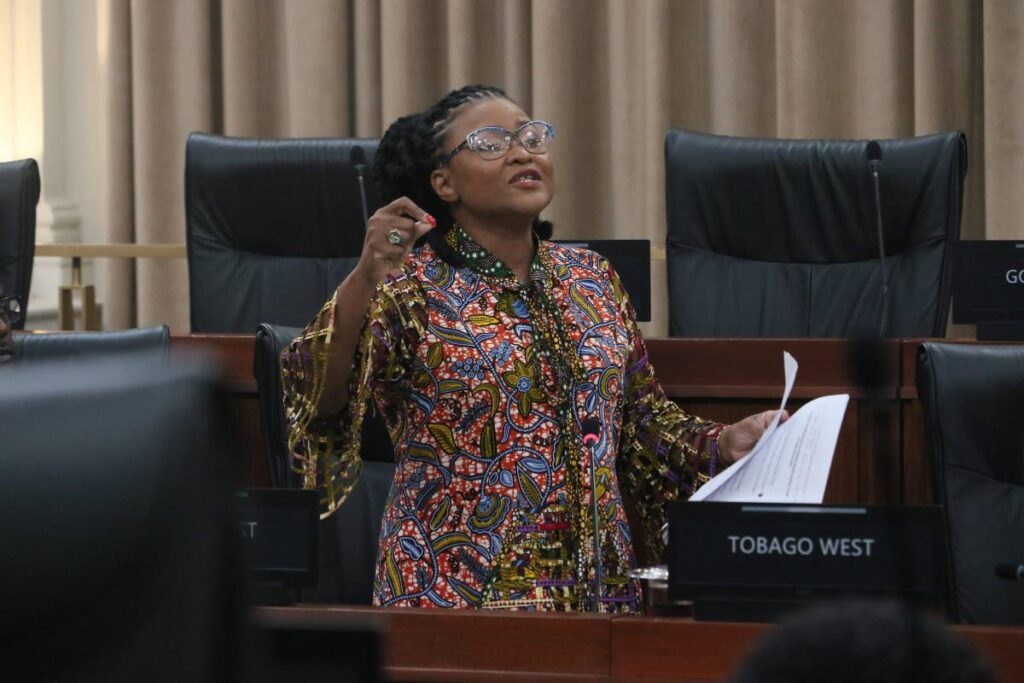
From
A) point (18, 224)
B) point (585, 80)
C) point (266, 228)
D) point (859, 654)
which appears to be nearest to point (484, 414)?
point (266, 228)

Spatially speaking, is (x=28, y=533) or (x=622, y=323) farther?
(x=622, y=323)

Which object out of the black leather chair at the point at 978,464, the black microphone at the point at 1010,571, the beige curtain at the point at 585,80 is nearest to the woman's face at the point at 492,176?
the black leather chair at the point at 978,464

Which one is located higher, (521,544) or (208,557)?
(208,557)

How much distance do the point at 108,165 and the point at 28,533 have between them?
15.3ft

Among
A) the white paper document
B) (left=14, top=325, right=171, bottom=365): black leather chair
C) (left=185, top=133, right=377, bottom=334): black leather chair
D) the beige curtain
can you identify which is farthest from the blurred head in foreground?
the beige curtain

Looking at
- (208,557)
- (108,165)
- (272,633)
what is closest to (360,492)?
(272,633)

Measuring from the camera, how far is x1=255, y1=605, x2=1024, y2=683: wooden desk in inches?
63.5

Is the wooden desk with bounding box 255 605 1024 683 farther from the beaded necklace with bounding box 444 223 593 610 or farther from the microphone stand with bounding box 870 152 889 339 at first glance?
the microphone stand with bounding box 870 152 889 339

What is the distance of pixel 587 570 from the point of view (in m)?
2.31

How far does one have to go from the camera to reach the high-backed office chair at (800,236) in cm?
333

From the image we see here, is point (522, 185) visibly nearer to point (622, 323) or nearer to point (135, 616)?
point (622, 323)

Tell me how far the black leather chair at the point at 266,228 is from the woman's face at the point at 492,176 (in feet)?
3.31

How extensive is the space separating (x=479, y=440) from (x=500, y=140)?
0.47 meters

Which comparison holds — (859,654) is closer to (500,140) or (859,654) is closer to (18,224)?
(500,140)
